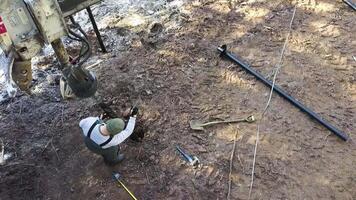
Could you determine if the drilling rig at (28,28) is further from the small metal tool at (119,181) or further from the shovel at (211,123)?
the shovel at (211,123)

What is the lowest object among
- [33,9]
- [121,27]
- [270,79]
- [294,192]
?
[294,192]

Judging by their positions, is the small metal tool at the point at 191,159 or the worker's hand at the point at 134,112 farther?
the worker's hand at the point at 134,112

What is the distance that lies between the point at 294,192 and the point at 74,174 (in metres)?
2.33

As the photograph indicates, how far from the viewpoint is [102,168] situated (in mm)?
4656

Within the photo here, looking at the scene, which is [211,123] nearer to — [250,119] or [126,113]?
[250,119]

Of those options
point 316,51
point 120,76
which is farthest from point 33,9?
point 316,51

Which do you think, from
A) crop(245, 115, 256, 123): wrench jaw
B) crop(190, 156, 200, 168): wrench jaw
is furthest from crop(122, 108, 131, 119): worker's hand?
crop(245, 115, 256, 123): wrench jaw

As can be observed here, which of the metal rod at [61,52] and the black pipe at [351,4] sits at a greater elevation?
the metal rod at [61,52]

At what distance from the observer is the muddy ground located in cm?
441

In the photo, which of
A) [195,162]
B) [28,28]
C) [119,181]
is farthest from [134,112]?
[28,28]

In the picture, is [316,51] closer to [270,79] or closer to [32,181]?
[270,79]

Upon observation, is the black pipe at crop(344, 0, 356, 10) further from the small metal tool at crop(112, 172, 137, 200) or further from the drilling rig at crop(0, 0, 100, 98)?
the drilling rig at crop(0, 0, 100, 98)

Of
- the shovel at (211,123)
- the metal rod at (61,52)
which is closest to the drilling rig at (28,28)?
the metal rod at (61,52)

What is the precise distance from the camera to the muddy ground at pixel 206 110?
14.5ft
